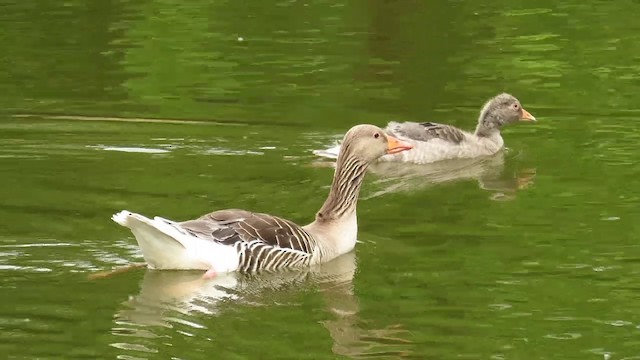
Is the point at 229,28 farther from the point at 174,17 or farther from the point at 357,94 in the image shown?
the point at 357,94

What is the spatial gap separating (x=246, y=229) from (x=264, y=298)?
1.03m

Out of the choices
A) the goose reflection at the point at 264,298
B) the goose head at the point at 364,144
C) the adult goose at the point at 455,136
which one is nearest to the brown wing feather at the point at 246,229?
the goose reflection at the point at 264,298

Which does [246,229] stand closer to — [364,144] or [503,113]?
[364,144]

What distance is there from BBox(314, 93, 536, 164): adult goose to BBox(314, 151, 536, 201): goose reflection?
0.36 feet

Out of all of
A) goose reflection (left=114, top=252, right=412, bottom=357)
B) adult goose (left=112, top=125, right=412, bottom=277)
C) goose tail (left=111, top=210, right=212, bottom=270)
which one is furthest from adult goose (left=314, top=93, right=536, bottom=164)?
goose tail (left=111, top=210, right=212, bottom=270)

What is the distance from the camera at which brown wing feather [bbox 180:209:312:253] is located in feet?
46.6

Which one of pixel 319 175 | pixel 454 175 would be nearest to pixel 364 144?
pixel 319 175

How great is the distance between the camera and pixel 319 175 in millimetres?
18500

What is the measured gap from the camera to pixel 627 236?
15.5 m

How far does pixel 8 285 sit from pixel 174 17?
1786 centimetres

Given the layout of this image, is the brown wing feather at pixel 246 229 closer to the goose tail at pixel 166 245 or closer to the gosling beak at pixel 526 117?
the goose tail at pixel 166 245

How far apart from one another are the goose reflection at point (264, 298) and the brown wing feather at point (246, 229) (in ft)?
0.99

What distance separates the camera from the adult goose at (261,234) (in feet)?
45.5

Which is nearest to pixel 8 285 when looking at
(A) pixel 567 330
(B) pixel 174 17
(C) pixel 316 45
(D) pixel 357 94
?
(A) pixel 567 330
